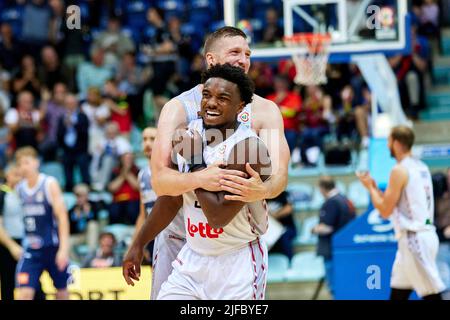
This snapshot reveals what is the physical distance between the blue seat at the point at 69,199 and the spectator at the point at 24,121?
1127 millimetres

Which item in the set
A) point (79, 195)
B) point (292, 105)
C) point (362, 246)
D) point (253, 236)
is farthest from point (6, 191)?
point (253, 236)

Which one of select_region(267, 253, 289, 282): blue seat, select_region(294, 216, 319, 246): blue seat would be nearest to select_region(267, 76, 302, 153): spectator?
select_region(294, 216, 319, 246): blue seat

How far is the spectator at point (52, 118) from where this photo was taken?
49.6 ft

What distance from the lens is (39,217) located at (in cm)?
974

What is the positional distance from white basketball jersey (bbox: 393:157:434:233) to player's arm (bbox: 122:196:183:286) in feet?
11.7

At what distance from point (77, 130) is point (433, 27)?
595 centimetres

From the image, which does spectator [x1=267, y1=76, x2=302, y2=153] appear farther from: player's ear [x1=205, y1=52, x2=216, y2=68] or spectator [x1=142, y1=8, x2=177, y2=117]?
A: player's ear [x1=205, y1=52, x2=216, y2=68]

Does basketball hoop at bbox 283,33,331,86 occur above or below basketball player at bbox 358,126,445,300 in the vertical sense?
above

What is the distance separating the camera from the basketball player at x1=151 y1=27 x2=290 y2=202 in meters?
4.88

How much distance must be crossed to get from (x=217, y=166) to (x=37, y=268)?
511cm

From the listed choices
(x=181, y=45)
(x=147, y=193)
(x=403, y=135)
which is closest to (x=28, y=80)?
(x=181, y=45)

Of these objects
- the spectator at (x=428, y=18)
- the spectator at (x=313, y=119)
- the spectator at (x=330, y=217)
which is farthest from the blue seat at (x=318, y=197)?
the spectator at (x=428, y=18)

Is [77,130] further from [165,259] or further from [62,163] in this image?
[165,259]

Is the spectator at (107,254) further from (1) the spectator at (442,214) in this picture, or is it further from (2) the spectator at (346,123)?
(2) the spectator at (346,123)
